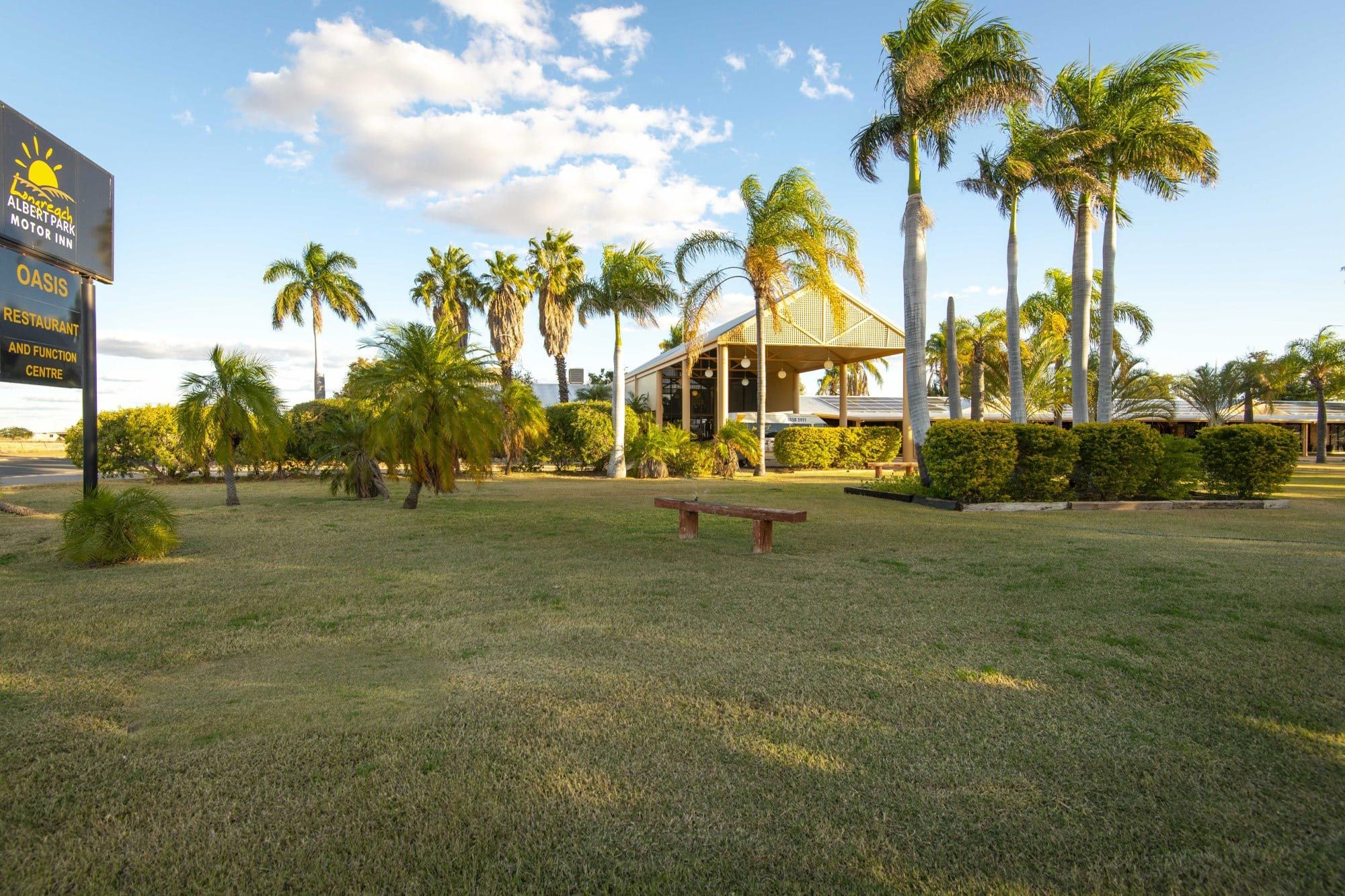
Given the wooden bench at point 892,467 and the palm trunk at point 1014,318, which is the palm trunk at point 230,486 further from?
the palm trunk at point 1014,318

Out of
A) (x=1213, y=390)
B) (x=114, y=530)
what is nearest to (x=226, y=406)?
(x=114, y=530)

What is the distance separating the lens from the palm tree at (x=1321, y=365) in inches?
1330

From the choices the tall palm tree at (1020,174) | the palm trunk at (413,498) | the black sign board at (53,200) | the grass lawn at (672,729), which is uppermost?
the tall palm tree at (1020,174)

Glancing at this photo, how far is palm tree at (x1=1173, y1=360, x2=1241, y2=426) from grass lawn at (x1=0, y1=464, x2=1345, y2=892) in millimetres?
36790

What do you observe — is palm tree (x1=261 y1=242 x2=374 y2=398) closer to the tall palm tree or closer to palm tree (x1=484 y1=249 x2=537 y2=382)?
palm tree (x1=484 y1=249 x2=537 y2=382)

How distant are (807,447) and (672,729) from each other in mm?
23516

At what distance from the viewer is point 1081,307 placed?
1667cm

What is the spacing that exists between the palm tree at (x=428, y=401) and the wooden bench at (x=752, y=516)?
441cm

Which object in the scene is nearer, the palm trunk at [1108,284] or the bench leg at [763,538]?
the bench leg at [763,538]

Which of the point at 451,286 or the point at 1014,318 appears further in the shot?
the point at 451,286

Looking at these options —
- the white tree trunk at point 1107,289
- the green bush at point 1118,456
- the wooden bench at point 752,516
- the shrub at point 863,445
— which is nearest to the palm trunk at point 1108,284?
the white tree trunk at point 1107,289

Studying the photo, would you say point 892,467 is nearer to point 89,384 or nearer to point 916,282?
point 916,282

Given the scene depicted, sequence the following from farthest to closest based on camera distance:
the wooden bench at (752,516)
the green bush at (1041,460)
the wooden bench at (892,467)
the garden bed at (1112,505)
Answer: the wooden bench at (892,467), the green bush at (1041,460), the garden bed at (1112,505), the wooden bench at (752,516)

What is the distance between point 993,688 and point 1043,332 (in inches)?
1248
